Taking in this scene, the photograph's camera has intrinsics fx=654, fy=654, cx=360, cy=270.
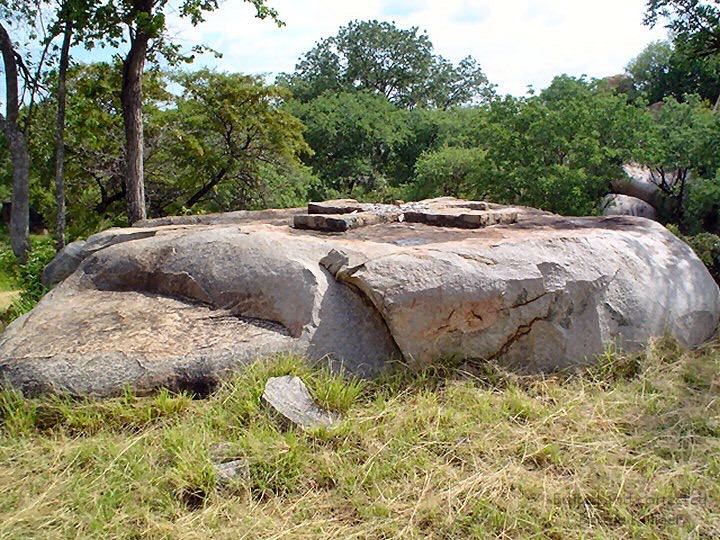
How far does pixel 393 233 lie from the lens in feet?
16.1

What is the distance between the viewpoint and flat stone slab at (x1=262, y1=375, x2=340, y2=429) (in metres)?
3.17

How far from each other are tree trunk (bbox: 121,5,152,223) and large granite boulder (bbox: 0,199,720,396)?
3.47 meters

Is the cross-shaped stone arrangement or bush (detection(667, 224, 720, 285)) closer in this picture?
the cross-shaped stone arrangement

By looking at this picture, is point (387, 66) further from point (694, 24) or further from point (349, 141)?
point (694, 24)

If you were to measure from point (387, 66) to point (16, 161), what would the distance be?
19118 millimetres

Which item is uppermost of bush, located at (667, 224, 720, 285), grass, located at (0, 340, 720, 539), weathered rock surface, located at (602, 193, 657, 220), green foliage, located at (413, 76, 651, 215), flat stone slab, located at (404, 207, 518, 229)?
green foliage, located at (413, 76, 651, 215)

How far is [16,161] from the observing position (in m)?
8.93

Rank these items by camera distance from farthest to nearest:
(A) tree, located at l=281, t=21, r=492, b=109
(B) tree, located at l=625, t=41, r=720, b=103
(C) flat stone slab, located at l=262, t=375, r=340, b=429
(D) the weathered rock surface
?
(A) tree, located at l=281, t=21, r=492, b=109 → (B) tree, located at l=625, t=41, r=720, b=103 → (D) the weathered rock surface → (C) flat stone slab, located at l=262, t=375, r=340, b=429

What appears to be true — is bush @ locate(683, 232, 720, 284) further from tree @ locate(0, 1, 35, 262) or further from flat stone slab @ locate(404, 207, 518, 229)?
tree @ locate(0, 1, 35, 262)

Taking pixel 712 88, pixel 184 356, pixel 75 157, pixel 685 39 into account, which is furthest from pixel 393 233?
pixel 712 88

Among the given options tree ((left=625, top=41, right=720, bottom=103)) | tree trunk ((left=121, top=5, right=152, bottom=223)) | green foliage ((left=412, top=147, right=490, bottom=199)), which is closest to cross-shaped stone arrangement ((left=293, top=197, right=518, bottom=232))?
tree trunk ((left=121, top=5, right=152, bottom=223))

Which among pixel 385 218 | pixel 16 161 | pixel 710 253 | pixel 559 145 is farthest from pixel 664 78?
pixel 16 161

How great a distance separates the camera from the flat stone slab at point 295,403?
3.17 m

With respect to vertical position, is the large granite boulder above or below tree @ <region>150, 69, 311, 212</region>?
below
